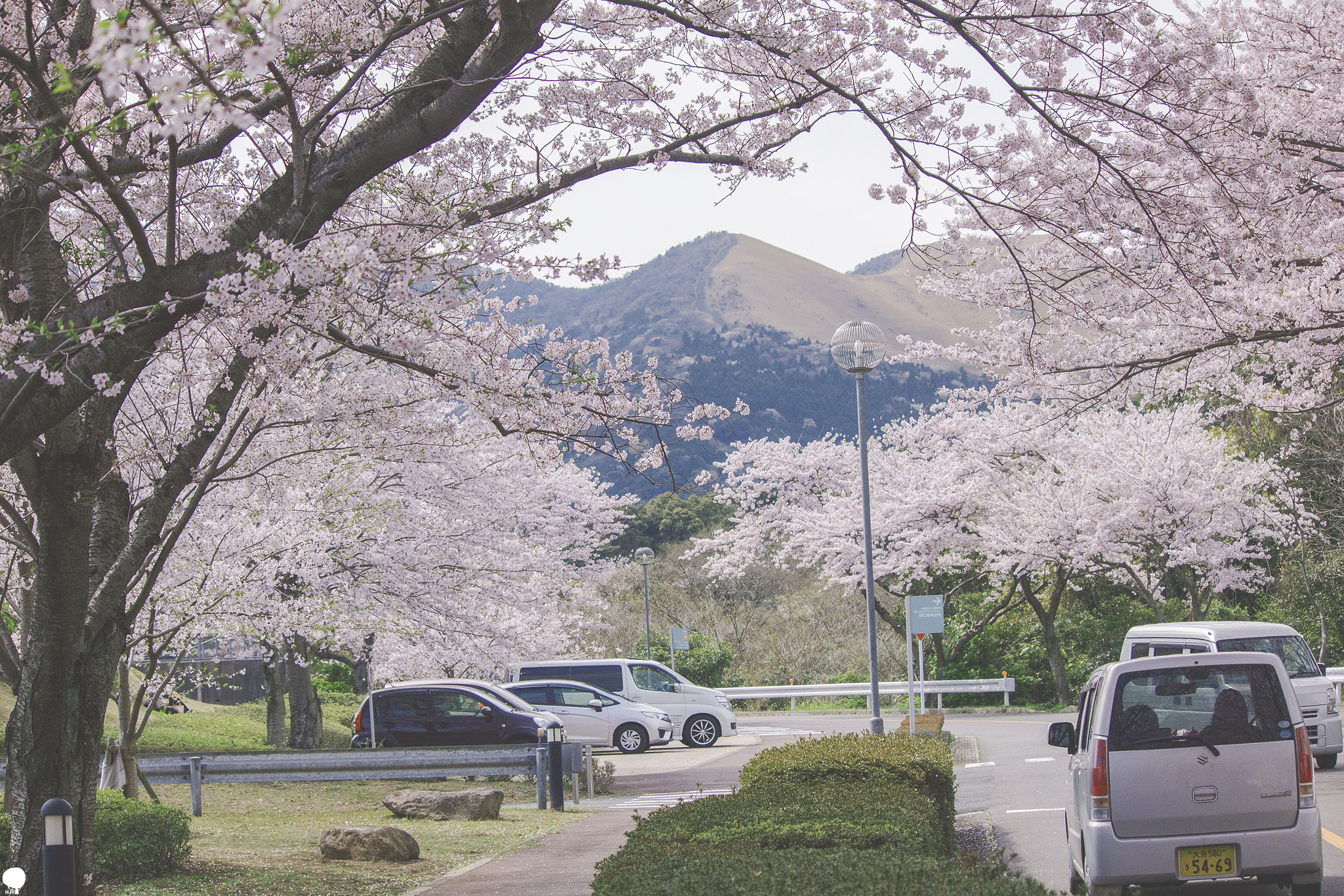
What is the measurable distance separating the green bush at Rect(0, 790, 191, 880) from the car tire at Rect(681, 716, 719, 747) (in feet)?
50.8

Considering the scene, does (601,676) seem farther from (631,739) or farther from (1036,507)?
(1036,507)

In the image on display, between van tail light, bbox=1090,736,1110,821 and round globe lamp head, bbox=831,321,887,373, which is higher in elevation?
round globe lamp head, bbox=831,321,887,373

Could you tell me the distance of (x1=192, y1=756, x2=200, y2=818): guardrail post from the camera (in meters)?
13.3

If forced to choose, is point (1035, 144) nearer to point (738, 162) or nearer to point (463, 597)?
point (738, 162)

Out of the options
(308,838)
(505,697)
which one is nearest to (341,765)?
(308,838)

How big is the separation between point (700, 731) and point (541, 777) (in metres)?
10.1

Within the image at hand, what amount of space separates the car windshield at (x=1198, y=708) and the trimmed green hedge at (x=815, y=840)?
4.27 feet

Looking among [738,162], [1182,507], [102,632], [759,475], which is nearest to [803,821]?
[102,632]

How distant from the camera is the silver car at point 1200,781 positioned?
20.2 ft

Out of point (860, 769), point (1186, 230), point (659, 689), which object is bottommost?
point (659, 689)

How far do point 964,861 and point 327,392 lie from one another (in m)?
6.24

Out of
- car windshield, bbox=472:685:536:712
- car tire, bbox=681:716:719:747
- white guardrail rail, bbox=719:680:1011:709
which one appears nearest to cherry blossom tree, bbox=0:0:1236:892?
car windshield, bbox=472:685:536:712

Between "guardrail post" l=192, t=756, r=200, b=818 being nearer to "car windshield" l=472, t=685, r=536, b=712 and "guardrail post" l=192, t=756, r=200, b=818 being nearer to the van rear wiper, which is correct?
"car windshield" l=472, t=685, r=536, b=712

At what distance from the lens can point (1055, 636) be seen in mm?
28750
